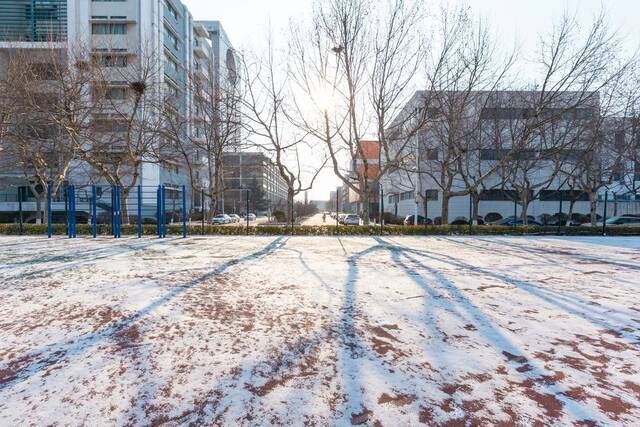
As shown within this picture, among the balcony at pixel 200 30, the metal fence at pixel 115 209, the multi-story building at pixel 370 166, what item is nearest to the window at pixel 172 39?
the balcony at pixel 200 30

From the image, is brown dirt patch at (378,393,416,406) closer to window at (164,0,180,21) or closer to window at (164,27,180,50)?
window at (164,27,180,50)

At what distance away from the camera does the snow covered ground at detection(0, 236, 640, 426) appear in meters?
2.18

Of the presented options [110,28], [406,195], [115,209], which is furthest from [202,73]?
[406,195]

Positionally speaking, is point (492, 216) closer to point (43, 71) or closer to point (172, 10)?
point (43, 71)

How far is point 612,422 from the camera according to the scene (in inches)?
81.9

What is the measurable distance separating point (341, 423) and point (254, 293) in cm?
309

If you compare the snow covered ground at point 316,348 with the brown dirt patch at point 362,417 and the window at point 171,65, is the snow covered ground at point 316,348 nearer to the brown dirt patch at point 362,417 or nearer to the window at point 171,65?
the brown dirt patch at point 362,417

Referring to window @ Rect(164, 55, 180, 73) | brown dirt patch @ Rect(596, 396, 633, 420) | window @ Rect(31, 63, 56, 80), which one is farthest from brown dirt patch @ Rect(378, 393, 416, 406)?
window @ Rect(164, 55, 180, 73)

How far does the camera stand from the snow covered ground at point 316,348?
Answer: 218 cm

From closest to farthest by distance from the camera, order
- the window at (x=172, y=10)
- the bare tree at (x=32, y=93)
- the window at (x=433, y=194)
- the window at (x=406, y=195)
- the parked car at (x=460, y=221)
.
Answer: the bare tree at (x=32, y=93) < the parked car at (x=460, y=221) < the window at (x=433, y=194) < the window at (x=406, y=195) < the window at (x=172, y=10)

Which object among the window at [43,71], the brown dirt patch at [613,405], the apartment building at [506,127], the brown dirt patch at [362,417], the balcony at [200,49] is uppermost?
the balcony at [200,49]

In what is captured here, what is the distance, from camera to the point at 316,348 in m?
3.09

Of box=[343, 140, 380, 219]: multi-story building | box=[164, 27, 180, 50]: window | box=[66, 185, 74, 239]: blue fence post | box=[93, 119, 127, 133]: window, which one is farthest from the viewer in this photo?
box=[164, 27, 180, 50]: window

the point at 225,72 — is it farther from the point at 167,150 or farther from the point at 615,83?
the point at 615,83
